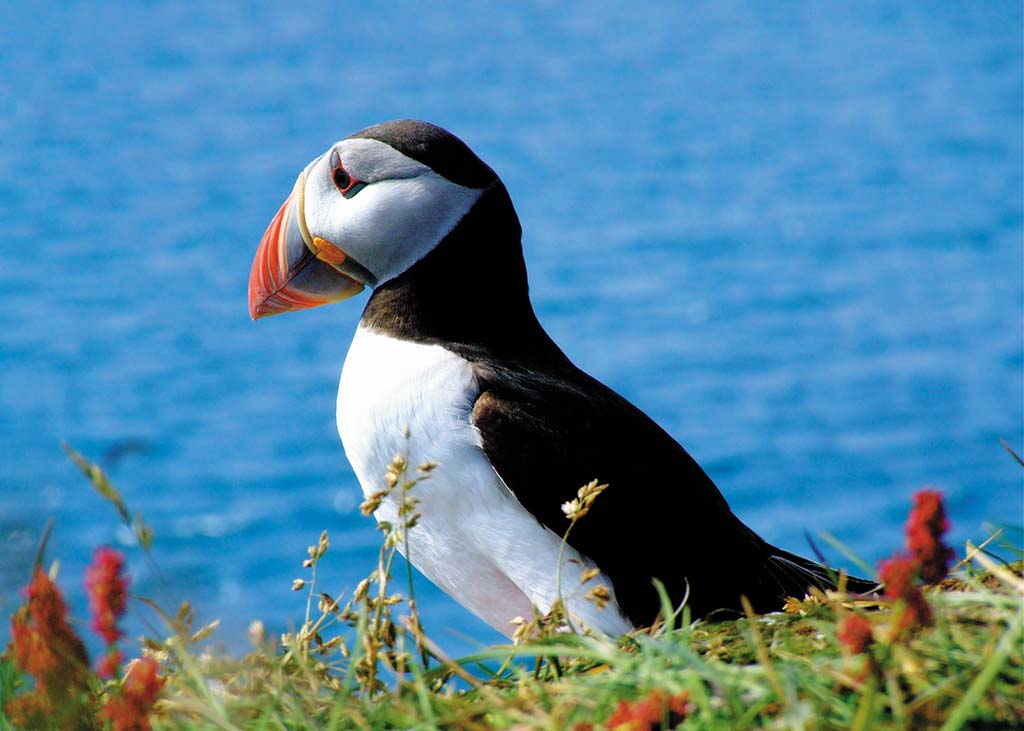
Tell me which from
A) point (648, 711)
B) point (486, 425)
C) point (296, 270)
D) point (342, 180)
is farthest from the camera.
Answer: point (296, 270)

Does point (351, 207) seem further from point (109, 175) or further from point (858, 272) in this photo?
point (109, 175)

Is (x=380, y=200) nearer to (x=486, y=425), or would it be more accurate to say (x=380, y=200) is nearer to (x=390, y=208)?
(x=390, y=208)

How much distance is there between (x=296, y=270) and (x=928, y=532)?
173 cm

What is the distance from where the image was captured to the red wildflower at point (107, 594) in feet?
5.56

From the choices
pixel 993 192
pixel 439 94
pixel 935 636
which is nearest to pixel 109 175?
pixel 439 94

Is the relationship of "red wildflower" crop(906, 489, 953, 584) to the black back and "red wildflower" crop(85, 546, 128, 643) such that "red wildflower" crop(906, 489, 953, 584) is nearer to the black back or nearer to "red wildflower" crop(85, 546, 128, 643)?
the black back

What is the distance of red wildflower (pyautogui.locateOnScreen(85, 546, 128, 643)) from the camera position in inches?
66.7

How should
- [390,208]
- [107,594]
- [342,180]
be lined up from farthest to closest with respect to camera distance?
[342,180], [390,208], [107,594]

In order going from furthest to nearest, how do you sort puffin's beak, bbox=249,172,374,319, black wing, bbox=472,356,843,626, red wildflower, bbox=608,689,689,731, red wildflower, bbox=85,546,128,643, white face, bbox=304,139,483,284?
puffin's beak, bbox=249,172,374,319
white face, bbox=304,139,483,284
black wing, bbox=472,356,843,626
red wildflower, bbox=85,546,128,643
red wildflower, bbox=608,689,689,731

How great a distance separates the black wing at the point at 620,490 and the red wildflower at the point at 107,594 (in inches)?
39.8

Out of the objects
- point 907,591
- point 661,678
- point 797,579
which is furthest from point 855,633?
point 797,579

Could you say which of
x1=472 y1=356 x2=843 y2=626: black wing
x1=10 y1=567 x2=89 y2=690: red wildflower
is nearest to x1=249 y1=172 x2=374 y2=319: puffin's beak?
x1=472 y1=356 x2=843 y2=626: black wing

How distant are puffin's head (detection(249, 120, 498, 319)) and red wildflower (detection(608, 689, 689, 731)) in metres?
1.42

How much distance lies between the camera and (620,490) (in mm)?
2719
